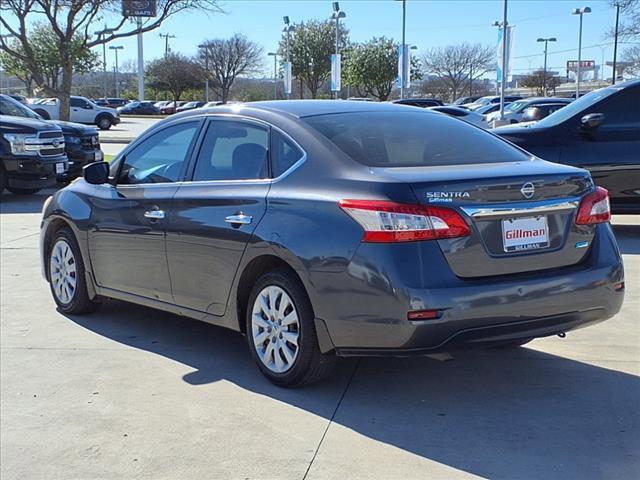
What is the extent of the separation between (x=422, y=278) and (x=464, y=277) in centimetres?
25

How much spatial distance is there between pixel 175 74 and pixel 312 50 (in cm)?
1976

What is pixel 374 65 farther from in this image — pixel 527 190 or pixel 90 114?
pixel 527 190

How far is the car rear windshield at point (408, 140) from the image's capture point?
445cm

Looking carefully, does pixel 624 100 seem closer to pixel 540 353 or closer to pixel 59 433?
pixel 540 353

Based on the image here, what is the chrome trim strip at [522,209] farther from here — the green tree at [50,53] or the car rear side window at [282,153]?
the green tree at [50,53]

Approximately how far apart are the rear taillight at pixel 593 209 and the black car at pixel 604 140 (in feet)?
15.3

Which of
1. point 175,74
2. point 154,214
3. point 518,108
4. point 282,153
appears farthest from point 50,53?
point 175,74

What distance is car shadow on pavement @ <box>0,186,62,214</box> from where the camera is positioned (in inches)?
499

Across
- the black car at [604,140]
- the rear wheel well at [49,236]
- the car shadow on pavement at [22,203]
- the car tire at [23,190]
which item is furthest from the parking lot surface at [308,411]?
the car tire at [23,190]

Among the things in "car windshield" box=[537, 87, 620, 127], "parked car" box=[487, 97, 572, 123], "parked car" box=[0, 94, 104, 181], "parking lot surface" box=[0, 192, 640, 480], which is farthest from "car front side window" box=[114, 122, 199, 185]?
"parked car" box=[487, 97, 572, 123]

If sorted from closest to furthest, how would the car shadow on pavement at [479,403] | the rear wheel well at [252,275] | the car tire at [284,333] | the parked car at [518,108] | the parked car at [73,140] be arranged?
the car shadow on pavement at [479,403], the car tire at [284,333], the rear wheel well at [252,275], the parked car at [73,140], the parked car at [518,108]

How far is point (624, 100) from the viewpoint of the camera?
29.9 feet

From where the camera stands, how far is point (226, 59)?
6412 centimetres

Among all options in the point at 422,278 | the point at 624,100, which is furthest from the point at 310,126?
the point at 624,100
